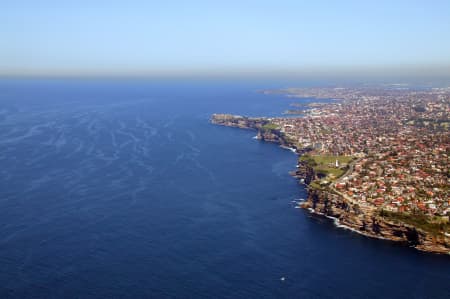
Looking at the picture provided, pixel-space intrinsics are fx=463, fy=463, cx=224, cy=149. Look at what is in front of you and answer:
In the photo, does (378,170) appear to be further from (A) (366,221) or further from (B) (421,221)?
(B) (421,221)

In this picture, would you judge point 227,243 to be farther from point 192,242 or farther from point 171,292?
point 171,292

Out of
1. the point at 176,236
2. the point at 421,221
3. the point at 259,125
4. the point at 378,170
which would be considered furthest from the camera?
the point at 259,125

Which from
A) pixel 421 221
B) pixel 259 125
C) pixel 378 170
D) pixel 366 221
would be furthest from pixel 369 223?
pixel 259 125

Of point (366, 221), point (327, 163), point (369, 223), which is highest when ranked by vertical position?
point (327, 163)

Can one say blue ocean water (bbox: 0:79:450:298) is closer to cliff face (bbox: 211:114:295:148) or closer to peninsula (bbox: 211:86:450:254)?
peninsula (bbox: 211:86:450:254)

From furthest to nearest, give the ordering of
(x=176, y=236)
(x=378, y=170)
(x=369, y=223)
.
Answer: (x=378, y=170) → (x=369, y=223) → (x=176, y=236)

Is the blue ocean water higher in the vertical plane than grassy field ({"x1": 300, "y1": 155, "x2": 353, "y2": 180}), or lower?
lower

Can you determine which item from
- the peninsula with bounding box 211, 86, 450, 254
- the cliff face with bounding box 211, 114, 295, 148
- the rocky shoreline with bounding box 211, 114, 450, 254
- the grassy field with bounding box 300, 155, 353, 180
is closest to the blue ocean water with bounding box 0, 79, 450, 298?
the rocky shoreline with bounding box 211, 114, 450, 254
